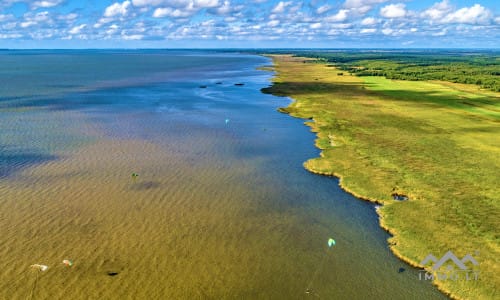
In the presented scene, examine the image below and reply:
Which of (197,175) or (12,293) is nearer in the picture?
(12,293)

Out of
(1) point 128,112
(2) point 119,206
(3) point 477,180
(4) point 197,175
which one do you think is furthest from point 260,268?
(1) point 128,112

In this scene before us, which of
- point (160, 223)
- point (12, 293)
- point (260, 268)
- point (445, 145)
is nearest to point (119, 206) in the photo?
point (160, 223)

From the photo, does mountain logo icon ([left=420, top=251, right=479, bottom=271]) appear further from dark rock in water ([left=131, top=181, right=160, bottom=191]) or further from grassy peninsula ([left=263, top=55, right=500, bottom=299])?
dark rock in water ([left=131, top=181, right=160, bottom=191])

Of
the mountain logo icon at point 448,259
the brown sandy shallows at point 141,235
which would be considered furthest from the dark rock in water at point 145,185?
the mountain logo icon at point 448,259

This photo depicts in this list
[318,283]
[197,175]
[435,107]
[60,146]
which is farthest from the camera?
[435,107]

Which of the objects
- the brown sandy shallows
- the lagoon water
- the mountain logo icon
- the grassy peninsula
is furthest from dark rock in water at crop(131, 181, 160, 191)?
the mountain logo icon

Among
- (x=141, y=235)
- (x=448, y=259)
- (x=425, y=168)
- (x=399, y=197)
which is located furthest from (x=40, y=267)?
(x=425, y=168)

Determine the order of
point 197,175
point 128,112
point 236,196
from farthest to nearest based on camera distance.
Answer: point 128,112 → point 197,175 → point 236,196

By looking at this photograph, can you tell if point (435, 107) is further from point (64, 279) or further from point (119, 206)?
point (64, 279)
